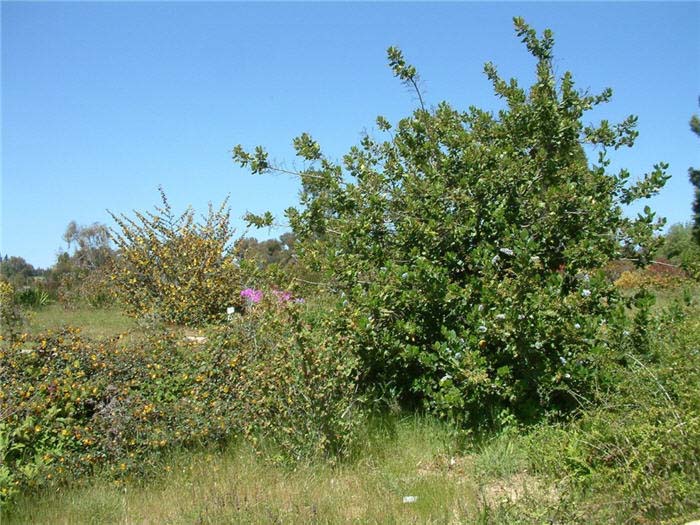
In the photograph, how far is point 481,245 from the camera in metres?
5.01

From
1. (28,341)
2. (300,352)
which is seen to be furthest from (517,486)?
(28,341)

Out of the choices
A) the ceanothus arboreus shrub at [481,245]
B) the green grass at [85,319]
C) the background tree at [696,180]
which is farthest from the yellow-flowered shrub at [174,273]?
the background tree at [696,180]

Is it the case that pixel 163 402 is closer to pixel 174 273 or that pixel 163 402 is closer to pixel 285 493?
pixel 285 493

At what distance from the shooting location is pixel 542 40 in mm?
6105

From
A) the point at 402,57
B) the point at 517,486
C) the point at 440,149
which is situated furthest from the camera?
the point at 402,57

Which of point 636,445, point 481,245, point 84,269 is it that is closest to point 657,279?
point 481,245

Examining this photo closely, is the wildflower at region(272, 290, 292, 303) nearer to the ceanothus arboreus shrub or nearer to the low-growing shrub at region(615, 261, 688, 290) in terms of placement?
the ceanothus arboreus shrub

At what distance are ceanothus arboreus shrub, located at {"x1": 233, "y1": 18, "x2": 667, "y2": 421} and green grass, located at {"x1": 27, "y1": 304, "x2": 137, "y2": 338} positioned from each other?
499cm

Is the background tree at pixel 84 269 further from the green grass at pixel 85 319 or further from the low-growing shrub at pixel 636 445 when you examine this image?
the low-growing shrub at pixel 636 445

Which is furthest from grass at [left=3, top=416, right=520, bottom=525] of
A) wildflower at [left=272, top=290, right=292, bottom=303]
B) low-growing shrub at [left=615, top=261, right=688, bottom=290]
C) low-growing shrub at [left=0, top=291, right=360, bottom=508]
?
low-growing shrub at [left=615, top=261, right=688, bottom=290]

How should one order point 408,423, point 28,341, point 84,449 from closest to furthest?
point 84,449, point 408,423, point 28,341

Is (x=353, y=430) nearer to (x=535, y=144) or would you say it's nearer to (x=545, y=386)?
(x=545, y=386)

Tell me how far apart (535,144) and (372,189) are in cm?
145

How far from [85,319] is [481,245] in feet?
31.4
